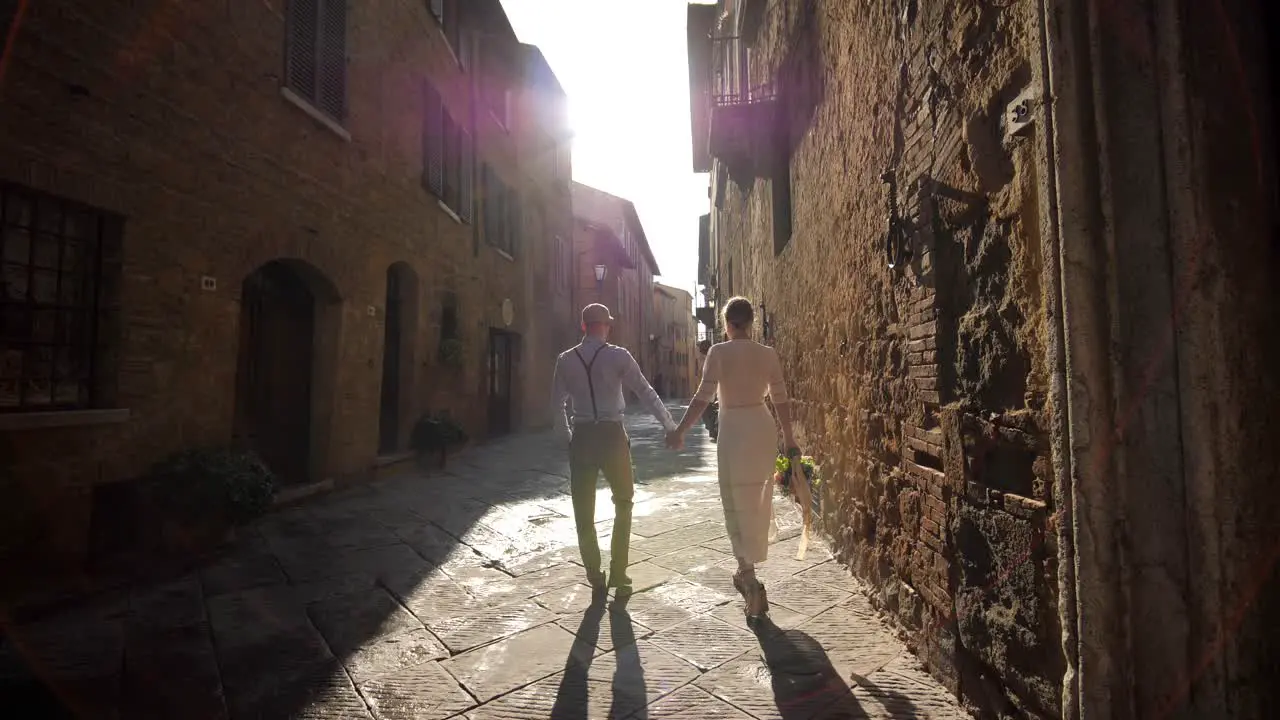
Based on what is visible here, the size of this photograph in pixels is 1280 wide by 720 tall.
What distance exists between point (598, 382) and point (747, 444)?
3.01 feet

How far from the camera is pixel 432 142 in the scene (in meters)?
9.09

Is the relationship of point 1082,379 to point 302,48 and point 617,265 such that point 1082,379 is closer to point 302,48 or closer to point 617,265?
point 302,48

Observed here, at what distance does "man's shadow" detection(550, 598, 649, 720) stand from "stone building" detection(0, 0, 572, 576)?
3.29m

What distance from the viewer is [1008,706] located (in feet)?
6.64

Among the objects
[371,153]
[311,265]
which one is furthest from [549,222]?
[311,265]

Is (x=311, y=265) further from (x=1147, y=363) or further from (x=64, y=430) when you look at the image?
(x=1147, y=363)

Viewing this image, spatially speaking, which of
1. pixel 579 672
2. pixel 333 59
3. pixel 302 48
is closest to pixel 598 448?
pixel 579 672

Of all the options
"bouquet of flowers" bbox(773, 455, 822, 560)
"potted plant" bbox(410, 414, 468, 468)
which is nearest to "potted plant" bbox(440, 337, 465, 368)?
"potted plant" bbox(410, 414, 468, 468)

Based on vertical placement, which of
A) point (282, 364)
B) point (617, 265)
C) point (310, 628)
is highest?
point (617, 265)

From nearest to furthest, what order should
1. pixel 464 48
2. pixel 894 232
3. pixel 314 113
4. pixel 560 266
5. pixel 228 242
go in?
pixel 894 232 → pixel 228 242 → pixel 314 113 → pixel 464 48 → pixel 560 266

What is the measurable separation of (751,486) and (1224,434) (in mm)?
1893

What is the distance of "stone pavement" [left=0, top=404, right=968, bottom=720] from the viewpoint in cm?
238

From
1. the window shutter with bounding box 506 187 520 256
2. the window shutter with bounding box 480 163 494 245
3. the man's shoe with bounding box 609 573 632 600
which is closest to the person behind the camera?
the man's shoe with bounding box 609 573 632 600

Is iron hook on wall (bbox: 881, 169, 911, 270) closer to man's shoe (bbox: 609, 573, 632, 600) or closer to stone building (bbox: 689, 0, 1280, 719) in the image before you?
stone building (bbox: 689, 0, 1280, 719)
